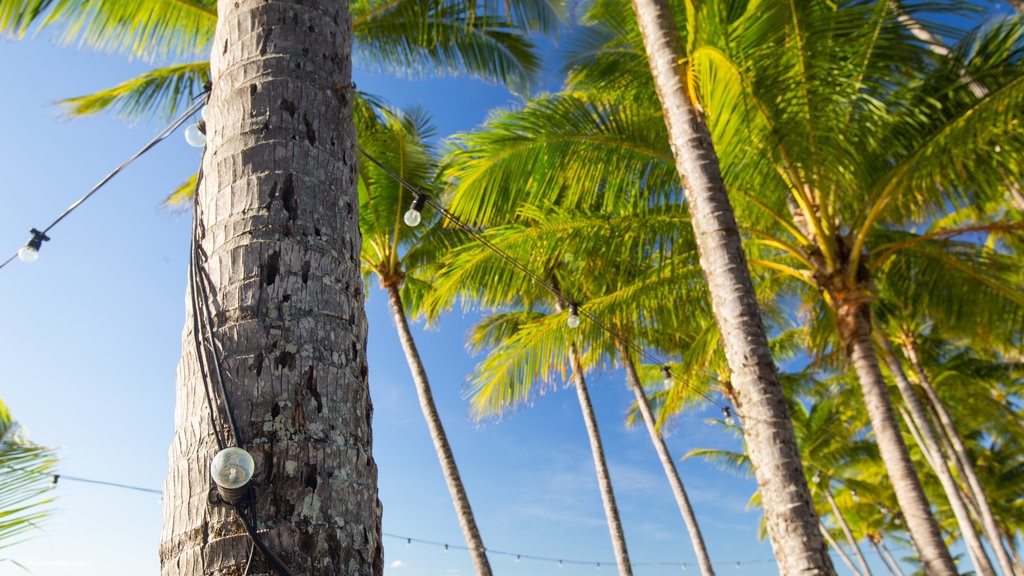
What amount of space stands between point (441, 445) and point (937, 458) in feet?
28.8

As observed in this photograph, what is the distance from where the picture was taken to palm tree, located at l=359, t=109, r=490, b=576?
29.8ft

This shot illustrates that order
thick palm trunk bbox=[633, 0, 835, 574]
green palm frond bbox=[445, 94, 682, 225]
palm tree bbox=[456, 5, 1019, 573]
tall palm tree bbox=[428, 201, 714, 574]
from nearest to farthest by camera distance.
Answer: thick palm trunk bbox=[633, 0, 835, 574], palm tree bbox=[456, 5, 1019, 573], green palm frond bbox=[445, 94, 682, 225], tall palm tree bbox=[428, 201, 714, 574]

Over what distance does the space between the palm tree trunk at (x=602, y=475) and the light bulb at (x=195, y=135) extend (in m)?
7.85

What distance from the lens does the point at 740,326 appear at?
12.7ft

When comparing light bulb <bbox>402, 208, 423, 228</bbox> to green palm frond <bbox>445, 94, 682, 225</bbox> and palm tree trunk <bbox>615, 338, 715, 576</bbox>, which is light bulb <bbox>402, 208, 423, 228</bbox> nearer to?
green palm frond <bbox>445, 94, 682, 225</bbox>

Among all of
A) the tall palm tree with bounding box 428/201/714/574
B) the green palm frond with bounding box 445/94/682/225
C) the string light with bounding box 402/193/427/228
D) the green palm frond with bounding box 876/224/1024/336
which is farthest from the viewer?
the green palm frond with bounding box 876/224/1024/336

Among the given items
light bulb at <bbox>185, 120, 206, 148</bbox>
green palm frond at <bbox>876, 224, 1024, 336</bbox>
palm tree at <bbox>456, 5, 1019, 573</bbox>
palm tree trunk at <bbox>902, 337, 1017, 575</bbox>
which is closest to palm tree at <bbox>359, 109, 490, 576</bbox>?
palm tree at <bbox>456, 5, 1019, 573</bbox>

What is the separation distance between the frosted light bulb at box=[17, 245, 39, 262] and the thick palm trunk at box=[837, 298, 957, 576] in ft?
20.2

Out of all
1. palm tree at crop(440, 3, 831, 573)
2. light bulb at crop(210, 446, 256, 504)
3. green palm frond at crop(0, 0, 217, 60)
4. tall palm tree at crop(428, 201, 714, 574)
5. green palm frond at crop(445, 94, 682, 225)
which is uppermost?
green palm frond at crop(0, 0, 217, 60)

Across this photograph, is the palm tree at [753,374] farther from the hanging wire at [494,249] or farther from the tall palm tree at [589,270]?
the tall palm tree at [589,270]

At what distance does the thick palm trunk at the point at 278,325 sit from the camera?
43.1 inches

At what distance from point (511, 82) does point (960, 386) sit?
15874mm

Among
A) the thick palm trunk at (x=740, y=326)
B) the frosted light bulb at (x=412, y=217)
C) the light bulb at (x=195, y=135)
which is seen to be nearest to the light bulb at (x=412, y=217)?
the frosted light bulb at (x=412, y=217)

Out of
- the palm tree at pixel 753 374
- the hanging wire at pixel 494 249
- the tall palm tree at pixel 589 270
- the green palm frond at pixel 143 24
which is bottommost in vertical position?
the palm tree at pixel 753 374
